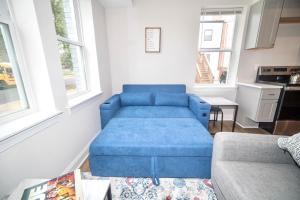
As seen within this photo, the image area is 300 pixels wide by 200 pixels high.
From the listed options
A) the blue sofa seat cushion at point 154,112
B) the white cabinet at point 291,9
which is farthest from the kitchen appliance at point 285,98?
the blue sofa seat cushion at point 154,112

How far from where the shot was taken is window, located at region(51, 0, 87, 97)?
158 cm

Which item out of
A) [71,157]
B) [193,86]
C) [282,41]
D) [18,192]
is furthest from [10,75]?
[282,41]

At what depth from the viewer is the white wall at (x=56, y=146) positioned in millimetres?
880

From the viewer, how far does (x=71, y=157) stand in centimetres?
149

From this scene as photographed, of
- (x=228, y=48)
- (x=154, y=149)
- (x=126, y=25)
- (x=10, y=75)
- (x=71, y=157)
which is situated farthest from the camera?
(x=228, y=48)

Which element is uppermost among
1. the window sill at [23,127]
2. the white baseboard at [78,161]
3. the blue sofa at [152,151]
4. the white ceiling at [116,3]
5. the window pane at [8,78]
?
the white ceiling at [116,3]

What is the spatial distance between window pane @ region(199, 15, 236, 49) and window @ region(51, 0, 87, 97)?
224cm

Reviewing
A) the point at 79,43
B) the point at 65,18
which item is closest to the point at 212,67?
the point at 79,43

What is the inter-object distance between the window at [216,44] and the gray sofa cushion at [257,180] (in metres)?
2.11

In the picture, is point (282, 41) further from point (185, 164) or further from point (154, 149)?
point (154, 149)

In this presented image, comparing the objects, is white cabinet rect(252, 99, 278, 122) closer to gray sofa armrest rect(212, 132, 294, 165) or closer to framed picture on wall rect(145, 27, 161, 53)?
gray sofa armrest rect(212, 132, 294, 165)

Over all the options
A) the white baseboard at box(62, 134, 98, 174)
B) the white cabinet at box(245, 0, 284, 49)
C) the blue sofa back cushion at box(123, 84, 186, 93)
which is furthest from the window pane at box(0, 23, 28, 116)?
the white cabinet at box(245, 0, 284, 49)

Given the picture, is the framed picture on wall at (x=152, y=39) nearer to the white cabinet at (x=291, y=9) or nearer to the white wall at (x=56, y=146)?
the white wall at (x=56, y=146)

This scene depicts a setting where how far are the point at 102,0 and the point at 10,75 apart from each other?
1879 millimetres
